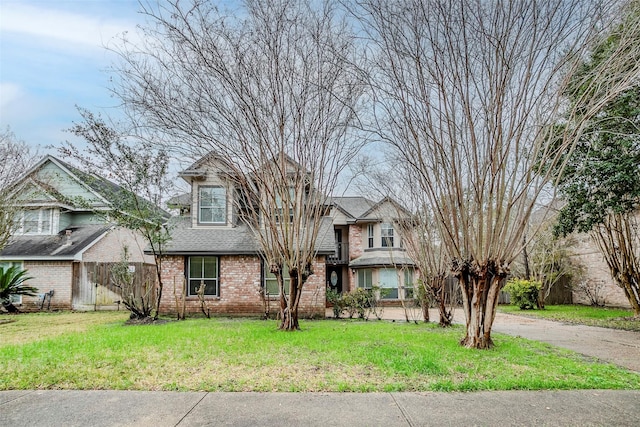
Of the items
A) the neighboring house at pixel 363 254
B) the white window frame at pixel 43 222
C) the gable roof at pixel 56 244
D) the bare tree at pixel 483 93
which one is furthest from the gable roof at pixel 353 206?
the bare tree at pixel 483 93

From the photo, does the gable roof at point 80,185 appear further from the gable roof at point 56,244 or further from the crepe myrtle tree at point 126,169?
the gable roof at point 56,244

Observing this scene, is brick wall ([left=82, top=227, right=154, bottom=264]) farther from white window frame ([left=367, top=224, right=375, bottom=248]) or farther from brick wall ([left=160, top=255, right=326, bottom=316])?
white window frame ([left=367, top=224, right=375, bottom=248])

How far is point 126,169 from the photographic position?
13.3m

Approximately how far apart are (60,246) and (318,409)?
18212 mm

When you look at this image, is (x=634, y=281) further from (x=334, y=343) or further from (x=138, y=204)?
(x=138, y=204)

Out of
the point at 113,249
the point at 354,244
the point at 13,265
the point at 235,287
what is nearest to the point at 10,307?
the point at 13,265

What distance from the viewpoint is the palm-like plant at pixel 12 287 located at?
1581cm

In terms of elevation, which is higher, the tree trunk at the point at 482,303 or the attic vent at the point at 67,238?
the attic vent at the point at 67,238

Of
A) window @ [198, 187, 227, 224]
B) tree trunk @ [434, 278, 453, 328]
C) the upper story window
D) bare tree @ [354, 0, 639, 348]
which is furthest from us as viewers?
the upper story window

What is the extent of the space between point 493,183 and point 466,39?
105 inches

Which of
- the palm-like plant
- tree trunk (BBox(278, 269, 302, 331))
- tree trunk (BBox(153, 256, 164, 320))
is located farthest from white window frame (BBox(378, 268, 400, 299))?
the palm-like plant

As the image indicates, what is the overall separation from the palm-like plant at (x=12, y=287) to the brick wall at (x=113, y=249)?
2.30 meters

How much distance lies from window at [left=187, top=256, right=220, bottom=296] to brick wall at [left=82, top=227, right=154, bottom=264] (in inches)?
154

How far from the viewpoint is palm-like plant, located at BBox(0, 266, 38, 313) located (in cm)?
1581
